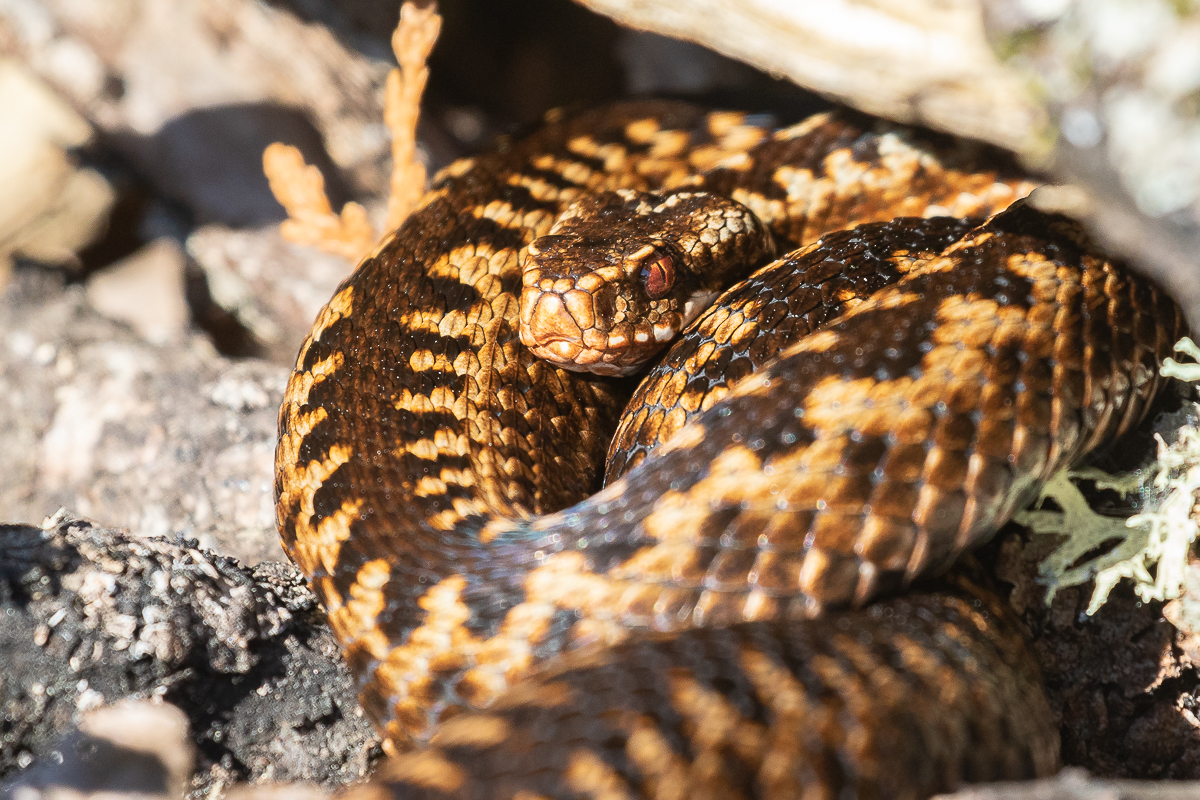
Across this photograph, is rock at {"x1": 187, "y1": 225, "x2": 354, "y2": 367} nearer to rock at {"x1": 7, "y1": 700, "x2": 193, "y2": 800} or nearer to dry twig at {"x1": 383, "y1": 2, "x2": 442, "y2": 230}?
dry twig at {"x1": 383, "y1": 2, "x2": 442, "y2": 230}

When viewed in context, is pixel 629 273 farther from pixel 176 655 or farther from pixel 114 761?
pixel 114 761

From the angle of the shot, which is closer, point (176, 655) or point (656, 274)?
point (176, 655)

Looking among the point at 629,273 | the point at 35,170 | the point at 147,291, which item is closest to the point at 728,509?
the point at 629,273

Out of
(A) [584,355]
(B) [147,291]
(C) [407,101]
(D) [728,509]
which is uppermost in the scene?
(C) [407,101]

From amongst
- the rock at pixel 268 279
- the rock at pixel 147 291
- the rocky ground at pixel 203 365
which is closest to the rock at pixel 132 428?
the rocky ground at pixel 203 365

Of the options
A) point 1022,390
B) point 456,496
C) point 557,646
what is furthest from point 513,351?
point 1022,390

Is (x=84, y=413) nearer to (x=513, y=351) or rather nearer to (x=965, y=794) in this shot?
(x=513, y=351)

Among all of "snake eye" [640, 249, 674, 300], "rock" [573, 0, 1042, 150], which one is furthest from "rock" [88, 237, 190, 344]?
"rock" [573, 0, 1042, 150]
